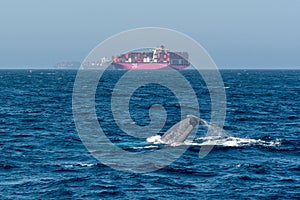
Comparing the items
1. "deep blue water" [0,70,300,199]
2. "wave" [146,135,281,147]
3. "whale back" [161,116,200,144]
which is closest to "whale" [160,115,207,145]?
"whale back" [161,116,200,144]

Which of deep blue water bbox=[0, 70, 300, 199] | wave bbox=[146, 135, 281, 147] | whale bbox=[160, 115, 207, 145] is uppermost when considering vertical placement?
whale bbox=[160, 115, 207, 145]

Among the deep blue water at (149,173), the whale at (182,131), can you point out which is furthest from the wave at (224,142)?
the whale at (182,131)

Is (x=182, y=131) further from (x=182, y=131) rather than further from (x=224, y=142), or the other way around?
(x=224, y=142)

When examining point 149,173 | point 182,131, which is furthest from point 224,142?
point 149,173

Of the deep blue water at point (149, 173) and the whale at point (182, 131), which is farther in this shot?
the whale at point (182, 131)

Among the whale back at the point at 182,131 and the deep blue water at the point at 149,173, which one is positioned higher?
the whale back at the point at 182,131

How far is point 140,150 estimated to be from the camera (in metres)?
32.9

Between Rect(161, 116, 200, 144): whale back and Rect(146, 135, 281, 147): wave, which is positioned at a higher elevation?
Rect(161, 116, 200, 144): whale back

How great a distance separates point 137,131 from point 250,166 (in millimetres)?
15633

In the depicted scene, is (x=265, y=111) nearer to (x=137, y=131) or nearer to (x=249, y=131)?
(x=249, y=131)

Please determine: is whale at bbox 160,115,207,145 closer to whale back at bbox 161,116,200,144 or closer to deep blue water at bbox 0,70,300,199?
whale back at bbox 161,116,200,144

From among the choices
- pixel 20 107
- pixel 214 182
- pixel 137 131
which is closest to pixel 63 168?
pixel 214 182

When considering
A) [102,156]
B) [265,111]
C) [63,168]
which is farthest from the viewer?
[265,111]

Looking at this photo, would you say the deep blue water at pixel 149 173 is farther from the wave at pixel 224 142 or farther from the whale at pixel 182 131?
the whale at pixel 182 131
